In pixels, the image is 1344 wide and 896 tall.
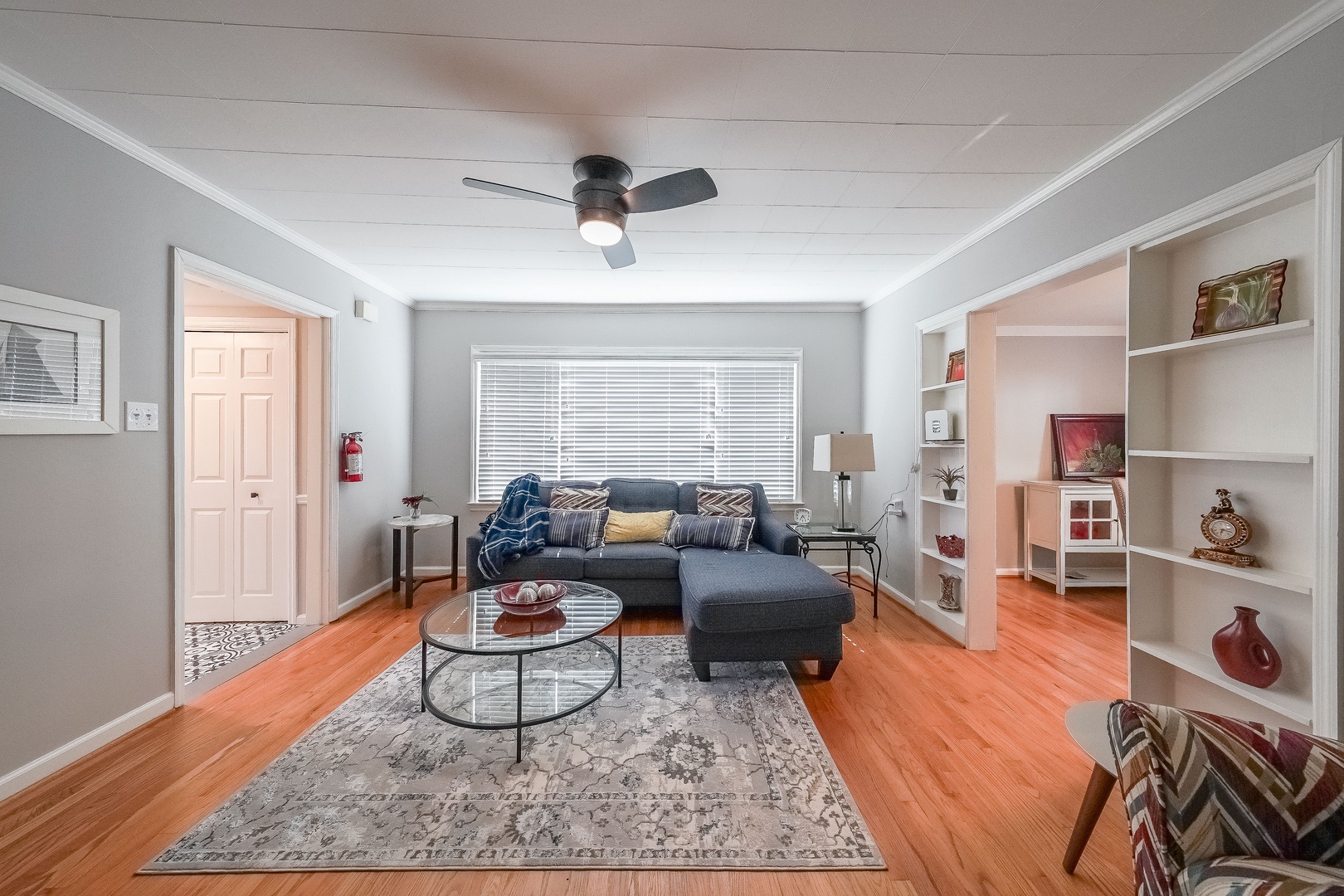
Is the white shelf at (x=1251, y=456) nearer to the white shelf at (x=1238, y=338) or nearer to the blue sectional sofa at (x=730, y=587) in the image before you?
the white shelf at (x=1238, y=338)

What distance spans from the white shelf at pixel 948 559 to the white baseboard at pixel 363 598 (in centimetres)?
424

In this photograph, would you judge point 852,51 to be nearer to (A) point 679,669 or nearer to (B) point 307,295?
(A) point 679,669

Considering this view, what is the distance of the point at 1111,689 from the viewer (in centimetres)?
271

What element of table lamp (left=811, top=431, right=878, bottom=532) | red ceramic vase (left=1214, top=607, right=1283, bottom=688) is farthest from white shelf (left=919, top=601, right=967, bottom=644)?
red ceramic vase (left=1214, top=607, right=1283, bottom=688)

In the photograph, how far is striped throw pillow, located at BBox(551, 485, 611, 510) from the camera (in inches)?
168

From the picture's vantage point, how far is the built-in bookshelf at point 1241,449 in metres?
1.47

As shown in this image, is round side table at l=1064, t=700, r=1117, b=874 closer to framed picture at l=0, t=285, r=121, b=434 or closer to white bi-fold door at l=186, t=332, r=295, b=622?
framed picture at l=0, t=285, r=121, b=434

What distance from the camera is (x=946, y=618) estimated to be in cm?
344

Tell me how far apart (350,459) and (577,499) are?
1.66 meters

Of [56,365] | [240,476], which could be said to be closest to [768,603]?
[56,365]

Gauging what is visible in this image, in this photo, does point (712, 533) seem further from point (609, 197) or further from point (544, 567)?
point (609, 197)

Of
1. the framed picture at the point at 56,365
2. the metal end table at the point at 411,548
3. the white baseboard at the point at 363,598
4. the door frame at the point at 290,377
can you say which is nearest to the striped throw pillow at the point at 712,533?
the metal end table at the point at 411,548

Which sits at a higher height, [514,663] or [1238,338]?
[1238,338]

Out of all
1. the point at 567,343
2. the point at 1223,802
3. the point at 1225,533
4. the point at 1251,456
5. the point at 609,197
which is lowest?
the point at 1223,802
